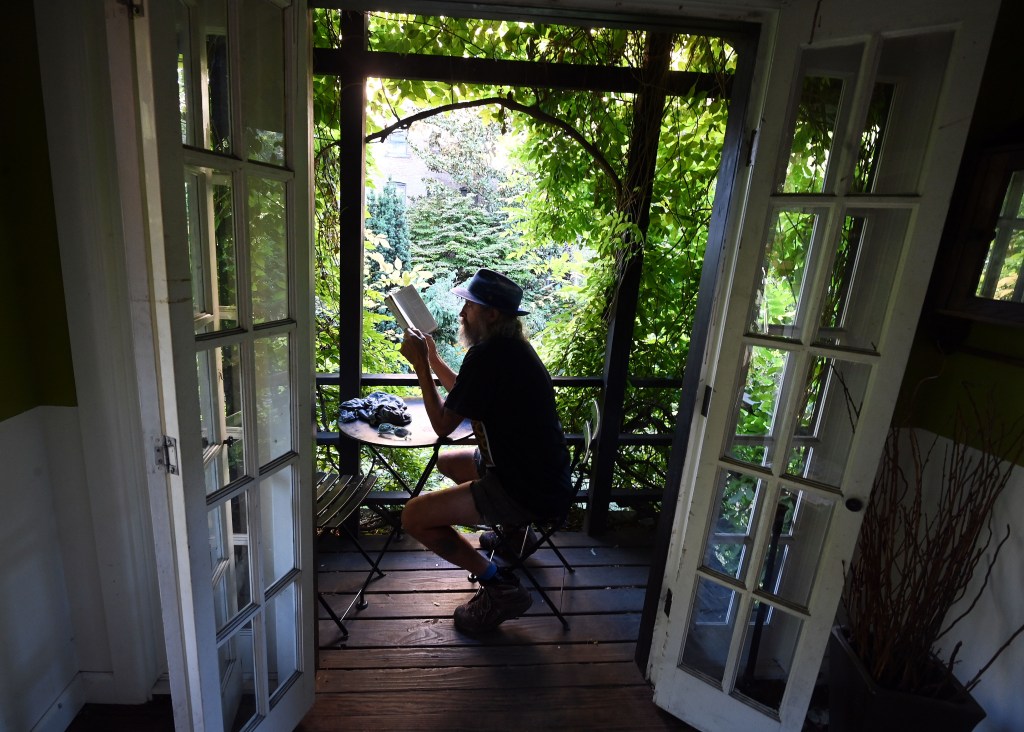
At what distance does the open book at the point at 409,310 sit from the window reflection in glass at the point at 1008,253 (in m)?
1.91

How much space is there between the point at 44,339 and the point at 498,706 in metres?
1.90

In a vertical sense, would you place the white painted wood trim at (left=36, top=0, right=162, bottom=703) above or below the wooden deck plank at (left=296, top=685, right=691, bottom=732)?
above

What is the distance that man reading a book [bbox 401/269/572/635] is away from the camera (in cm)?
212

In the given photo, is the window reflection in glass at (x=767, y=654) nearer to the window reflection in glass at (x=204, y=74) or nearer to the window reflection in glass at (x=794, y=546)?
the window reflection in glass at (x=794, y=546)

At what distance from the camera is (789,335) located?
1.59m

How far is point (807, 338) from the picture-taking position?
5.04ft

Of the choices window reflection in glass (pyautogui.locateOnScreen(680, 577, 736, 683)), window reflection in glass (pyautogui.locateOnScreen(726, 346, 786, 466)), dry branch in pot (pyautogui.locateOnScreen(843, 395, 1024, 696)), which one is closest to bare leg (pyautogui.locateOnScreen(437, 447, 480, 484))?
window reflection in glass (pyautogui.locateOnScreen(680, 577, 736, 683))

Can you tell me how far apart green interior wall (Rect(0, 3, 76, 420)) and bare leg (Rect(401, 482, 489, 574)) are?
1.25 metres

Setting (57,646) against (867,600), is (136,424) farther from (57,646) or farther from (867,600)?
(867,600)

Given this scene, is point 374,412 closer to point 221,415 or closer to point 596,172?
point 221,415

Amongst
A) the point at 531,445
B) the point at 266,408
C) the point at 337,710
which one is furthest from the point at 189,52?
the point at 337,710

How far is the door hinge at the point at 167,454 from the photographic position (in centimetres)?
119

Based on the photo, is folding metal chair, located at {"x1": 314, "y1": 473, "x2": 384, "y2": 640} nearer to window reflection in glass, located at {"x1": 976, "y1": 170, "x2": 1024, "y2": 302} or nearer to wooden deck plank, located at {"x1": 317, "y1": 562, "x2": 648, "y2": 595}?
wooden deck plank, located at {"x1": 317, "y1": 562, "x2": 648, "y2": 595}

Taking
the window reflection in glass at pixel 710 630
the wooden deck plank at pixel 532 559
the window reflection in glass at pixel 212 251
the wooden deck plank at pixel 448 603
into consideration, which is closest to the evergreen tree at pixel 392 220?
the wooden deck plank at pixel 532 559
